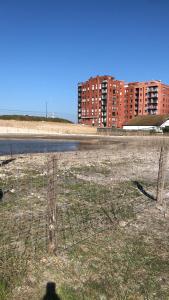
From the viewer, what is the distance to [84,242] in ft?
25.0

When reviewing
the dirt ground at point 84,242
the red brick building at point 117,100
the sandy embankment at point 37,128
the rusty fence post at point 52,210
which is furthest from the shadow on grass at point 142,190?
the red brick building at point 117,100

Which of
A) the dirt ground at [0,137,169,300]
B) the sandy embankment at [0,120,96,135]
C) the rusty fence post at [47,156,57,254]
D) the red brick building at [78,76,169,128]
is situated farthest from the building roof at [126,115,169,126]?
the rusty fence post at [47,156,57,254]

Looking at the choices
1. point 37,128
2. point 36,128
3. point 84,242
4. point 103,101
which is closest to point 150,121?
point 103,101

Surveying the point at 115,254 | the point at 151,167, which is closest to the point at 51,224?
the point at 115,254

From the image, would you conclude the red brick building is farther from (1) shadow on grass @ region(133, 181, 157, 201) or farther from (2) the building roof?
(1) shadow on grass @ region(133, 181, 157, 201)

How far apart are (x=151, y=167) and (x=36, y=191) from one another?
10487 millimetres

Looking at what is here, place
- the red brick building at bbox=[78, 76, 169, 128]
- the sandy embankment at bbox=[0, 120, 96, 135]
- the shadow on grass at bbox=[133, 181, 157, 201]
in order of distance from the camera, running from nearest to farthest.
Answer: the shadow on grass at bbox=[133, 181, 157, 201] → the sandy embankment at bbox=[0, 120, 96, 135] → the red brick building at bbox=[78, 76, 169, 128]

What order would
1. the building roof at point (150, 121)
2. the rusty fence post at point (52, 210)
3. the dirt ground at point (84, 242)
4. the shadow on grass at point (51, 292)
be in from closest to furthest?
the shadow on grass at point (51, 292) < the dirt ground at point (84, 242) < the rusty fence post at point (52, 210) < the building roof at point (150, 121)

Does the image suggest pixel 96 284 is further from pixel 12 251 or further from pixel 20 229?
pixel 20 229

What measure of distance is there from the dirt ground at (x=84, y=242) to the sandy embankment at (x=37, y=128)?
8763 cm

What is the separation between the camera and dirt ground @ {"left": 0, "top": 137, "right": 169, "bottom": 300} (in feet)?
19.0

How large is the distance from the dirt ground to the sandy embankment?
87.6 meters

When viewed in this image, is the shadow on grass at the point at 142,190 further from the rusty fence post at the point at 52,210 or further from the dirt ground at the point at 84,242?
the rusty fence post at the point at 52,210

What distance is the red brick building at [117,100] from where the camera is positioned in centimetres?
16488
